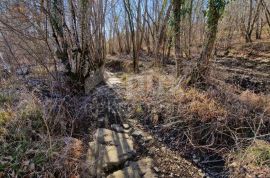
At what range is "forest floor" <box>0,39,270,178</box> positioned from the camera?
3.22 metres

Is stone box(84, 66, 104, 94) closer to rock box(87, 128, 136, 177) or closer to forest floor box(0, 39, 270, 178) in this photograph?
forest floor box(0, 39, 270, 178)

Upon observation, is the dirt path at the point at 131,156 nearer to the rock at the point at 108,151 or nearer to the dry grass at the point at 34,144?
the rock at the point at 108,151

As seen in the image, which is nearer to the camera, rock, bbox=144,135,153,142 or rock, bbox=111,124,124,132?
rock, bbox=144,135,153,142

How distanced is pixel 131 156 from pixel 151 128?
0.96m

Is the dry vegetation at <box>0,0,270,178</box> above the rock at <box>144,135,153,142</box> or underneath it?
above

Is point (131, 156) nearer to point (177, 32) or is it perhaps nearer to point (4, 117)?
point (4, 117)

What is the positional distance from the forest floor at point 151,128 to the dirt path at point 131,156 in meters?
0.02

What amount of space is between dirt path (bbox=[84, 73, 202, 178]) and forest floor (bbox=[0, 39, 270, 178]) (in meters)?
0.02

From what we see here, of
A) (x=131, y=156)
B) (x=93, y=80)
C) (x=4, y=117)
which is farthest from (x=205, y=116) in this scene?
(x=93, y=80)

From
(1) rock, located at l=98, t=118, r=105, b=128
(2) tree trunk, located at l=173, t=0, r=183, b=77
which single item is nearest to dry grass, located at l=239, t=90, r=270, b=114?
(2) tree trunk, located at l=173, t=0, r=183, b=77

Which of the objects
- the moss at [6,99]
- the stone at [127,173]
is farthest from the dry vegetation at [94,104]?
the stone at [127,173]

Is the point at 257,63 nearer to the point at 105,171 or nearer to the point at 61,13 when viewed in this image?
the point at 61,13

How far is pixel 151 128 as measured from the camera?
450 cm

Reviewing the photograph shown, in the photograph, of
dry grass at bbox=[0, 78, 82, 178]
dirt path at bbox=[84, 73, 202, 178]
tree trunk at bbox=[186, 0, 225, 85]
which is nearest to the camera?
dry grass at bbox=[0, 78, 82, 178]
